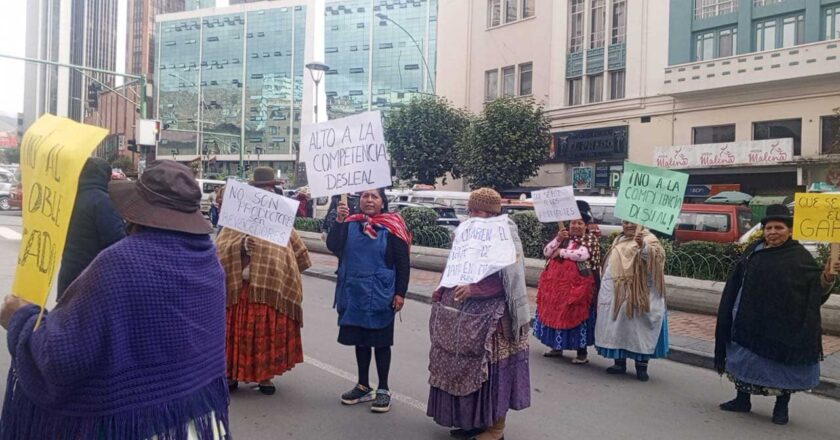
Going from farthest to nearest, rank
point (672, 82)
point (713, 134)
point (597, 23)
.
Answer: point (597, 23) → point (672, 82) → point (713, 134)

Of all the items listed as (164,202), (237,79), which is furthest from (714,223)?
(237,79)

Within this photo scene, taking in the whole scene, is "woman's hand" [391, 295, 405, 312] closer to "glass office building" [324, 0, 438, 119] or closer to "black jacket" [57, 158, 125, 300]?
"black jacket" [57, 158, 125, 300]

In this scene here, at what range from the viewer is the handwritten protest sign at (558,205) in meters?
7.10

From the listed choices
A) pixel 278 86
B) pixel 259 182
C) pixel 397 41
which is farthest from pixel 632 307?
pixel 278 86

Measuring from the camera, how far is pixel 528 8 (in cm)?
3372

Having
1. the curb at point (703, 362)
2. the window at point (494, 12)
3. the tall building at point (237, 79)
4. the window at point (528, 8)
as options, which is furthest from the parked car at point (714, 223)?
the tall building at point (237, 79)

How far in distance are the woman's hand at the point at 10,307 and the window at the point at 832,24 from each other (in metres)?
26.6

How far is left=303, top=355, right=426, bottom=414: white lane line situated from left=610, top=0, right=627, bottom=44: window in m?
26.3

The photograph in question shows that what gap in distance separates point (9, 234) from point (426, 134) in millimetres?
19058

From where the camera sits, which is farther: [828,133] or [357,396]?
[828,133]

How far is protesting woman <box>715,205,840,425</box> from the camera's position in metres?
5.21

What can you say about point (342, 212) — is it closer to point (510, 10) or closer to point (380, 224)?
point (380, 224)

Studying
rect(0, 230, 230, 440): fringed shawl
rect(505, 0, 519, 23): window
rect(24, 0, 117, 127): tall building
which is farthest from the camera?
rect(24, 0, 117, 127): tall building

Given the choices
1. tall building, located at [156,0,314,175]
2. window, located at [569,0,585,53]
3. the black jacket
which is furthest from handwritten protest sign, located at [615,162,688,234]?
tall building, located at [156,0,314,175]
